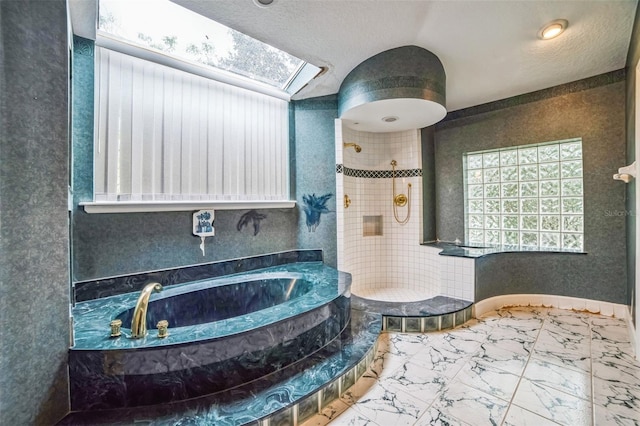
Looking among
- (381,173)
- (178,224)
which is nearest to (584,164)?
(381,173)

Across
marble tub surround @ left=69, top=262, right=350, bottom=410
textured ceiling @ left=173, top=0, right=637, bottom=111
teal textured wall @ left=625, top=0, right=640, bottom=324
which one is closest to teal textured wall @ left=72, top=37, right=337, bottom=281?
marble tub surround @ left=69, top=262, right=350, bottom=410

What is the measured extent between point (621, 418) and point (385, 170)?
289 centimetres

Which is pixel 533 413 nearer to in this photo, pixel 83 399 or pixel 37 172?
pixel 83 399

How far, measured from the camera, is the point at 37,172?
118cm

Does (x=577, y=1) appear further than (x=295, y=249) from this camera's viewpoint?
No

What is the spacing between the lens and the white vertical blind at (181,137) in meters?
2.04

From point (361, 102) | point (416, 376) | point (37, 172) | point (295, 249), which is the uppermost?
point (361, 102)

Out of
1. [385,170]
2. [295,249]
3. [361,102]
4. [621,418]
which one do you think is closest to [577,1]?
[361,102]

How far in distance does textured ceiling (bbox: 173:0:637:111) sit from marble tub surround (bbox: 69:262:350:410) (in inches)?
79.3

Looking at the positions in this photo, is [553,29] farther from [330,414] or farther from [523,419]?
[330,414]

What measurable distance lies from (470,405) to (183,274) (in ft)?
7.52

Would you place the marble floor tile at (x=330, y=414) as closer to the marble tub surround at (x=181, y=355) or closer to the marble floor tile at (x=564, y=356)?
the marble tub surround at (x=181, y=355)

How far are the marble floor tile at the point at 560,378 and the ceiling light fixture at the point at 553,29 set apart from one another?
8.11ft

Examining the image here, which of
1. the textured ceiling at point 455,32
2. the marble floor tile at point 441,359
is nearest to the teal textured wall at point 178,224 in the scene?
the textured ceiling at point 455,32
